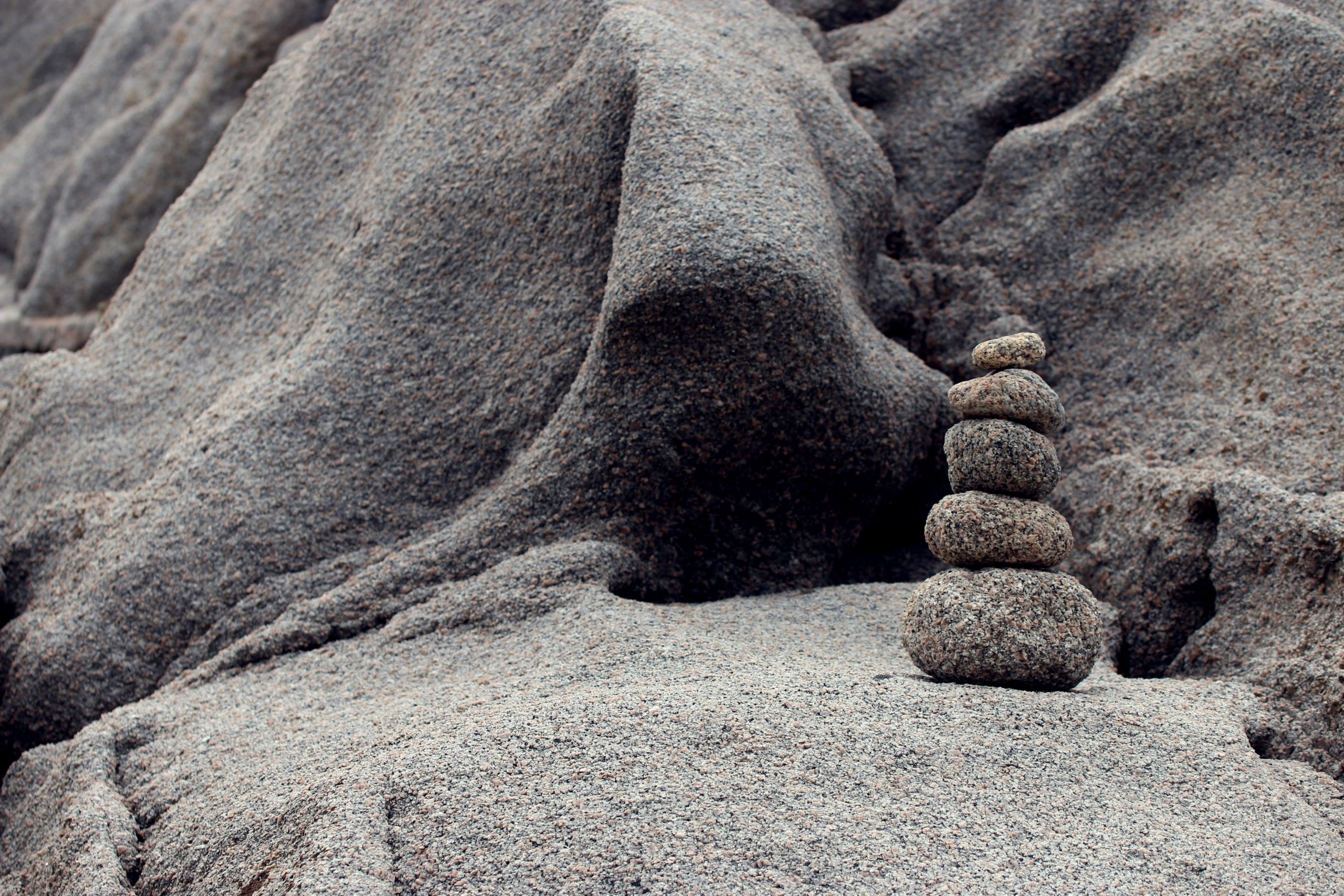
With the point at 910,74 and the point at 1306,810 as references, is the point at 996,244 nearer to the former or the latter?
the point at 910,74

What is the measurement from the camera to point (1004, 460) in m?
3.53

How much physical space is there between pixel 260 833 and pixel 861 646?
203cm

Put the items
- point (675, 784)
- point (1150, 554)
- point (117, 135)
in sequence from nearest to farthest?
point (675, 784) < point (1150, 554) < point (117, 135)

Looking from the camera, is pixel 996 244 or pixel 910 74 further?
pixel 910 74

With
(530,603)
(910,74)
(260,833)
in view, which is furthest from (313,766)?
(910,74)

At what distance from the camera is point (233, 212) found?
600 centimetres

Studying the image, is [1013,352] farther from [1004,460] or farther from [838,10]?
[838,10]

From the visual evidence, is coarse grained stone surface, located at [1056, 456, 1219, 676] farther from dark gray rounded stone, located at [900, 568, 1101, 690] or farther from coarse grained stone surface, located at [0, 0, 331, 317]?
coarse grained stone surface, located at [0, 0, 331, 317]

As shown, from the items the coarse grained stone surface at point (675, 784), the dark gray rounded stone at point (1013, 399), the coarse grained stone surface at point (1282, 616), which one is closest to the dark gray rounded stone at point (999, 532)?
the dark gray rounded stone at point (1013, 399)

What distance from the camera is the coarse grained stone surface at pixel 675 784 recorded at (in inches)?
106

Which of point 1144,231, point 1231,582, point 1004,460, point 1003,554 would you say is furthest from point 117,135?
point 1231,582

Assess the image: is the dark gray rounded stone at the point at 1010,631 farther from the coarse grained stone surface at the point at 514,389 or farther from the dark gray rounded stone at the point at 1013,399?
the coarse grained stone surface at the point at 514,389

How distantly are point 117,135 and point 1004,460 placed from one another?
342 inches

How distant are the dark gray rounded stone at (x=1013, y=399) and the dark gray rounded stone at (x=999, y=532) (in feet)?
0.85
